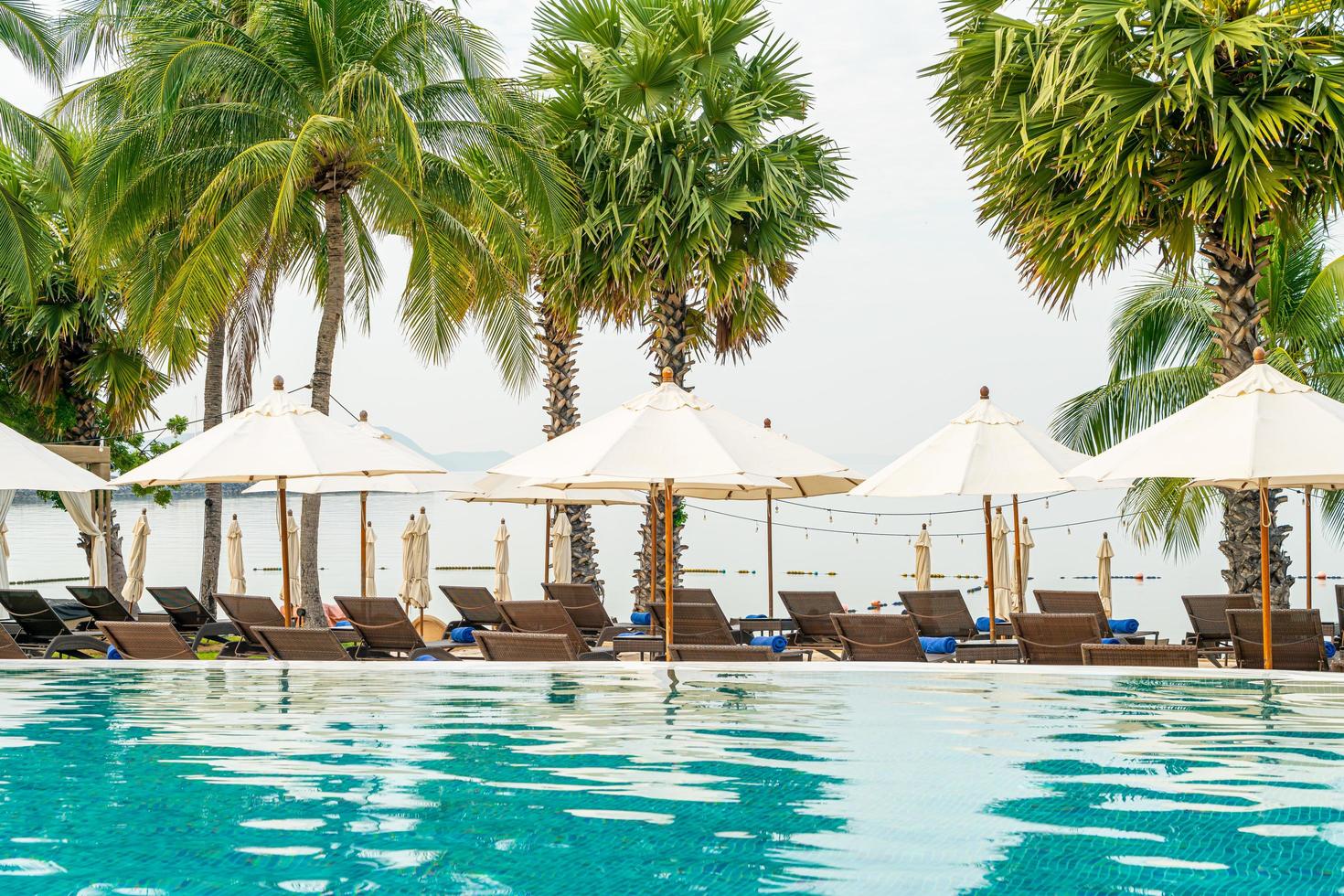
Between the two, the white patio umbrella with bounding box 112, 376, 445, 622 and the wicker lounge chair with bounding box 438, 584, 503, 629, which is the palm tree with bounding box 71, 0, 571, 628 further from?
the white patio umbrella with bounding box 112, 376, 445, 622

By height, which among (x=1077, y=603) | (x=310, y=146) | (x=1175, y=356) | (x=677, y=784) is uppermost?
(x=310, y=146)

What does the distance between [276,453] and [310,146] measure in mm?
4988

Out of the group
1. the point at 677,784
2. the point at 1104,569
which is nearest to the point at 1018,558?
the point at 1104,569

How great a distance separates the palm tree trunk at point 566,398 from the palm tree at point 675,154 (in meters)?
1.56

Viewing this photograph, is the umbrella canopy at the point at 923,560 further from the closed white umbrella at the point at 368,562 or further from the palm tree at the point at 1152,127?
the closed white umbrella at the point at 368,562

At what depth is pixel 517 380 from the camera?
18.9 m

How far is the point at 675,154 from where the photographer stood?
52.6 ft

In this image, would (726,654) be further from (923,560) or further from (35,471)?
(923,560)

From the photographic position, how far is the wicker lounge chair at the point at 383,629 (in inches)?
412

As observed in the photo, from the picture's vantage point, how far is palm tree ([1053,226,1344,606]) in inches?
594

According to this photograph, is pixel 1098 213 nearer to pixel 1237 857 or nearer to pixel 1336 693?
pixel 1336 693

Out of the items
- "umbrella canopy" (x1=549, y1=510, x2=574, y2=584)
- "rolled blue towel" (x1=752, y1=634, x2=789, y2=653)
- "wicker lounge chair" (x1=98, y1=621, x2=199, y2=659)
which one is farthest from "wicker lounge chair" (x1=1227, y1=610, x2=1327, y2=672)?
"umbrella canopy" (x1=549, y1=510, x2=574, y2=584)

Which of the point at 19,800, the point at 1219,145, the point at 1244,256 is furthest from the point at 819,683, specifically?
the point at 1244,256

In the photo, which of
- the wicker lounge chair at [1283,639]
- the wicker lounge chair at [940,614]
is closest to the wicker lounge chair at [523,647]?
the wicker lounge chair at [940,614]
